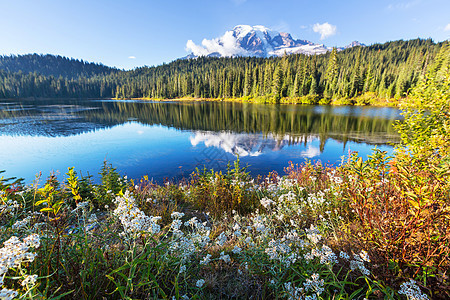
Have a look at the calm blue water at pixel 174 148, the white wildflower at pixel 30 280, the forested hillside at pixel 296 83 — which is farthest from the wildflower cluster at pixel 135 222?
the forested hillside at pixel 296 83

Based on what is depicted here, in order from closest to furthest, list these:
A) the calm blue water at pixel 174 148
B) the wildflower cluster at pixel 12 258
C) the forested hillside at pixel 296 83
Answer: the wildflower cluster at pixel 12 258 < the calm blue water at pixel 174 148 < the forested hillside at pixel 296 83

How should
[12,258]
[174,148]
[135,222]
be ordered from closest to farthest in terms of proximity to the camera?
[12,258]
[135,222]
[174,148]

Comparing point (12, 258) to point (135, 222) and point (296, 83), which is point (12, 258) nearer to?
point (135, 222)

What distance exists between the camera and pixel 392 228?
2.44m

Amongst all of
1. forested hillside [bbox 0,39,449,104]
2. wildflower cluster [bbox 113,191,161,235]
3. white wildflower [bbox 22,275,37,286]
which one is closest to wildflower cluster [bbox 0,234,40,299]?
white wildflower [bbox 22,275,37,286]

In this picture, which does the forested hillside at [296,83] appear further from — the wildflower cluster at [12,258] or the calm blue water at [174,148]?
the wildflower cluster at [12,258]

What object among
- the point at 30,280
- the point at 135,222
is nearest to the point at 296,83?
the point at 135,222

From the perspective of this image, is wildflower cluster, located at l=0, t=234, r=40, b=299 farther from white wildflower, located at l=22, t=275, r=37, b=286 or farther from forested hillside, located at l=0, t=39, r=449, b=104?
forested hillside, located at l=0, t=39, r=449, b=104

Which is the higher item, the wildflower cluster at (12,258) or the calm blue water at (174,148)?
the wildflower cluster at (12,258)

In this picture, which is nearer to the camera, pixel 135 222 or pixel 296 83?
pixel 135 222

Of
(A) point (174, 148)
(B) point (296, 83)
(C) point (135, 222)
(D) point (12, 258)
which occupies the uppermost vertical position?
(B) point (296, 83)

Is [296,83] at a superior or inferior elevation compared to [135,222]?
superior

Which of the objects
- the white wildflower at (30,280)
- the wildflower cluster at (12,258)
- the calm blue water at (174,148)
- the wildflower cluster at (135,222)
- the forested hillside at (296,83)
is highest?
the forested hillside at (296,83)

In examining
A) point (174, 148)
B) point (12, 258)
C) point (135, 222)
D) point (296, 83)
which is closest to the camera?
point (12, 258)
